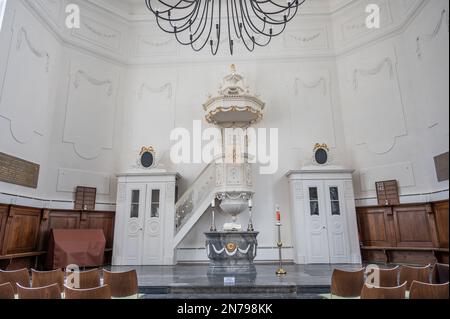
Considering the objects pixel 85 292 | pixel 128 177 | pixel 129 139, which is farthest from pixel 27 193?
pixel 85 292

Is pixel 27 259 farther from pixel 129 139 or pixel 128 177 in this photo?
pixel 129 139

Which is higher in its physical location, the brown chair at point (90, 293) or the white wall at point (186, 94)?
the white wall at point (186, 94)

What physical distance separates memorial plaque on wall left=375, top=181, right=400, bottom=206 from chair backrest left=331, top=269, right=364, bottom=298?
16.1ft

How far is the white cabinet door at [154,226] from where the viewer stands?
7.01 m

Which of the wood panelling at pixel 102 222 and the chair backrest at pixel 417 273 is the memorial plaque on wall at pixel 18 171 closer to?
the wood panelling at pixel 102 222

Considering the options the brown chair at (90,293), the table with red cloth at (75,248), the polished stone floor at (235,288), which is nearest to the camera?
the brown chair at (90,293)

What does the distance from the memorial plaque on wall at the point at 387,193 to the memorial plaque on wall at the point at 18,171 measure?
27.2ft

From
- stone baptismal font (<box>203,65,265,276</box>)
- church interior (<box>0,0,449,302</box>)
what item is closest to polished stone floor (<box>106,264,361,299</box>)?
church interior (<box>0,0,449,302</box>)

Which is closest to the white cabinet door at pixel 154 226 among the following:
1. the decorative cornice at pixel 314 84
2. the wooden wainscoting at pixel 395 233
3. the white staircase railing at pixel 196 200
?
the white staircase railing at pixel 196 200

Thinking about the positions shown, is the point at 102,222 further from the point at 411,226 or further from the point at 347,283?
the point at 411,226

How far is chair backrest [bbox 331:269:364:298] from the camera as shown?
2793 millimetres

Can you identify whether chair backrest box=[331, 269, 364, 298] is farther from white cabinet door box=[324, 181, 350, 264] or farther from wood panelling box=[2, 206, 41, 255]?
wood panelling box=[2, 206, 41, 255]

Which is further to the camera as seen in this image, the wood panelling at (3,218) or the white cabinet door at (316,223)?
the white cabinet door at (316,223)
